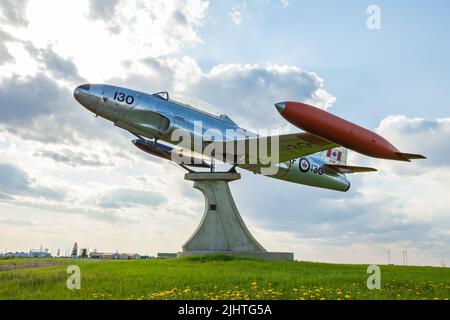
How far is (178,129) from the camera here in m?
18.0

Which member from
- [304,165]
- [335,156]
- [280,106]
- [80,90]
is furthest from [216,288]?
[335,156]

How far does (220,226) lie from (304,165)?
216 inches

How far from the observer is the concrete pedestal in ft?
65.9

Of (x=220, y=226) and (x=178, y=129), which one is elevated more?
(x=178, y=129)

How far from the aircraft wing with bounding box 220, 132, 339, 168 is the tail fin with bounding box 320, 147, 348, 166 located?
444 cm

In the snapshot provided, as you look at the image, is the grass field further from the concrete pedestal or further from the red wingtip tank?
the concrete pedestal

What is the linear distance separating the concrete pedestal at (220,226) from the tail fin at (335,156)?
567 cm

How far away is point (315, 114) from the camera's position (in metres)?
11.6

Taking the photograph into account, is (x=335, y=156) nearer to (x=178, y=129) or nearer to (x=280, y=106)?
(x=178, y=129)

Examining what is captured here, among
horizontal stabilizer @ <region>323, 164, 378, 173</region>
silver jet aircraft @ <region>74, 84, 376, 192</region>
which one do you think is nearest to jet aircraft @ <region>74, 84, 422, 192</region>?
silver jet aircraft @ <region>74, 84, 376, 192</region>

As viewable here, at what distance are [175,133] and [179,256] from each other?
6.14 metres
